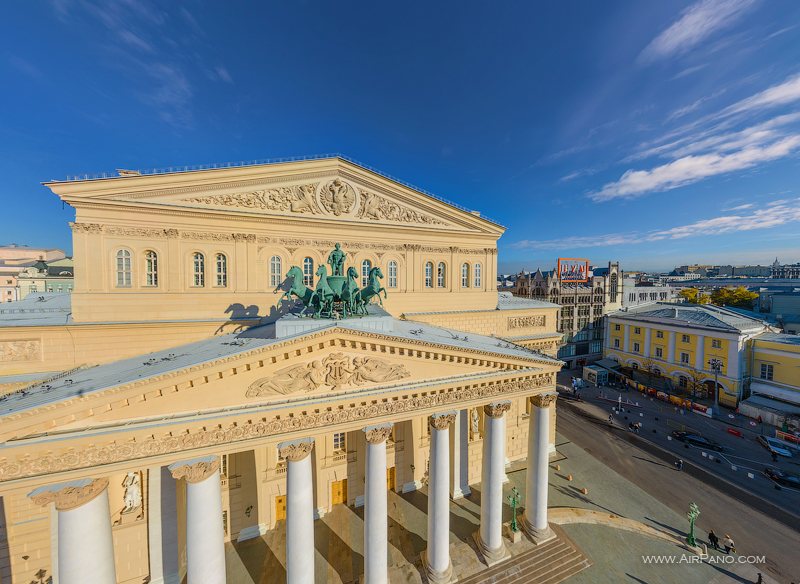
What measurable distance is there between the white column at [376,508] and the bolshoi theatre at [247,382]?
8 cm

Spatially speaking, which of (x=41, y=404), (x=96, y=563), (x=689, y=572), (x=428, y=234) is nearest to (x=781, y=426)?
(x=689, y=572)

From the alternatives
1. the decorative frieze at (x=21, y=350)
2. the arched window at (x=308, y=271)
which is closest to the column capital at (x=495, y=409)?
the arched window at (x=308, y=271)

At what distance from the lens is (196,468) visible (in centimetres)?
932

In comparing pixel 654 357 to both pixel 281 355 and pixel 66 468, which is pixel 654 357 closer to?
pixel 281 355

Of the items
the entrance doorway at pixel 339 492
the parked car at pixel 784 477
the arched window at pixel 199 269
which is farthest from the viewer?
the parked car at pixel 784 477

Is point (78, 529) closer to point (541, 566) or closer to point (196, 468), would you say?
point (196, 468)

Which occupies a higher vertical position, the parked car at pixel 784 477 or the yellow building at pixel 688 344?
the yellow building at pixel 688 344

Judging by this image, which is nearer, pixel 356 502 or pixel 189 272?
pixel 189 272

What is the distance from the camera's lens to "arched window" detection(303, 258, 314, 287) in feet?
59.2

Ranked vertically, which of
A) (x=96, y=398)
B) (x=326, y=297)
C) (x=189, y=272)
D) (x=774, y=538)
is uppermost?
(x=189, y=272)

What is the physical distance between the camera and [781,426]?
88.7 feet

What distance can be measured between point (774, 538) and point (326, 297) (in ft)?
89.3

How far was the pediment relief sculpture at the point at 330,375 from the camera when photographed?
10.2 meters

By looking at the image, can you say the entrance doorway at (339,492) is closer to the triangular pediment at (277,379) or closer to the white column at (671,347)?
the triangular pediment at (277,379)
